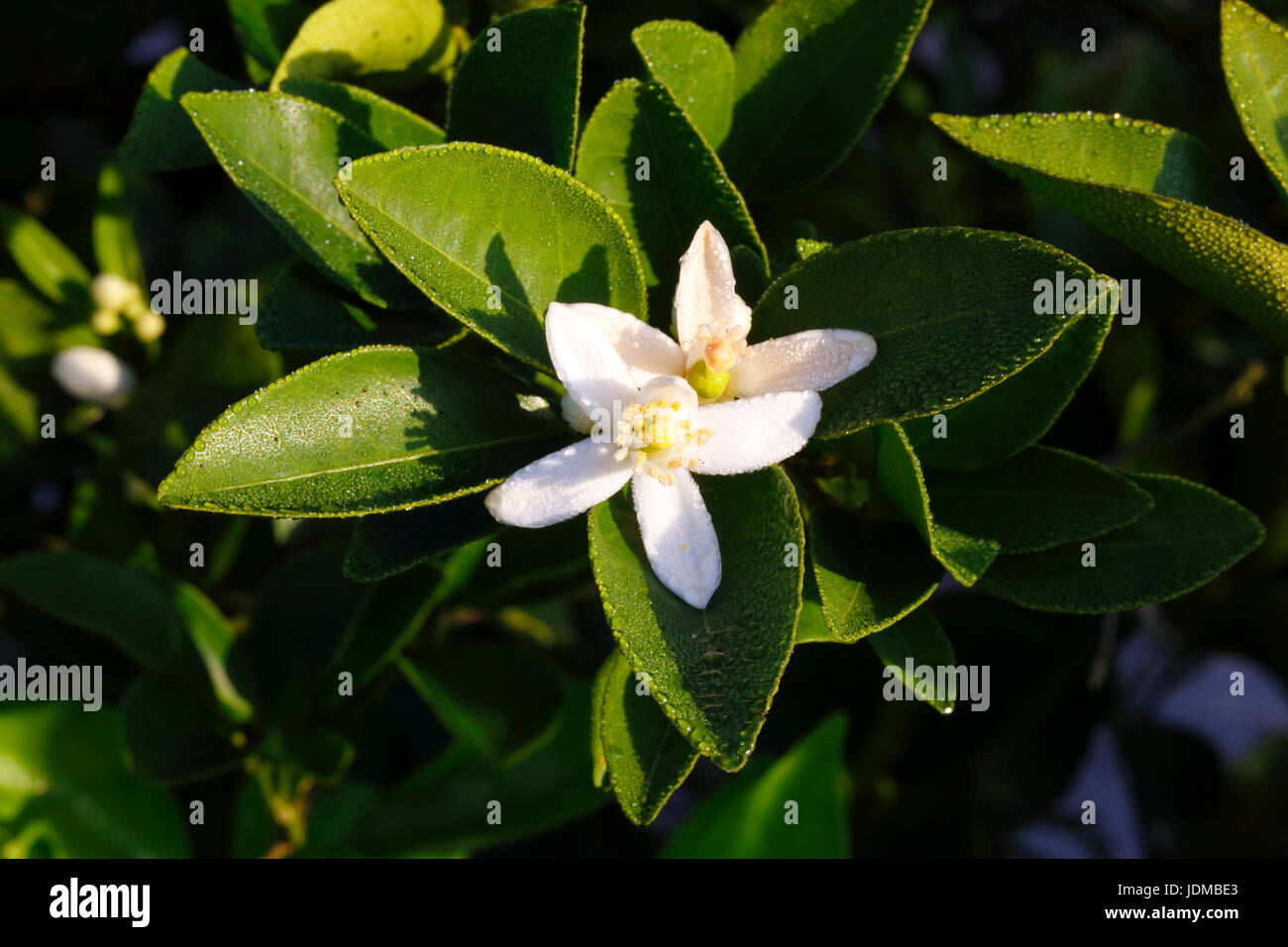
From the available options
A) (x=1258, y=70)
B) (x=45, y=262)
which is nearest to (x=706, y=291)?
(x=1258, y=70)

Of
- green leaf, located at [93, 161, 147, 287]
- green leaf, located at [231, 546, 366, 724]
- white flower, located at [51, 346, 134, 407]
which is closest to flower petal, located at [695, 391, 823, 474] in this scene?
green leaf, located at [231, 546, 366, 724]

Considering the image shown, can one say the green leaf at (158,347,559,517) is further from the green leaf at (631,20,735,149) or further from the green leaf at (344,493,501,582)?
the green leaf at (631,20,735,149)

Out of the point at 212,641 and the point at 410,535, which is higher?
the point at 410,535

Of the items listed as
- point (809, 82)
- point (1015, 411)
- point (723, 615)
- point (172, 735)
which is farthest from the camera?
point (172, 735)

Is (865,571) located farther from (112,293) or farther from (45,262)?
(45,262)

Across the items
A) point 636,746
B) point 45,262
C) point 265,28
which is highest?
point 265,28

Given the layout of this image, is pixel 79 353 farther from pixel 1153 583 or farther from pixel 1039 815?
pixel 1039 815

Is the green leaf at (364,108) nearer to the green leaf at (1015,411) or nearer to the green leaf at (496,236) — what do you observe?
the green leaf at (496,236)

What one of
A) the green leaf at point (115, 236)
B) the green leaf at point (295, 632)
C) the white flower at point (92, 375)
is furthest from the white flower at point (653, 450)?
the green leaf at point (115, 236)
